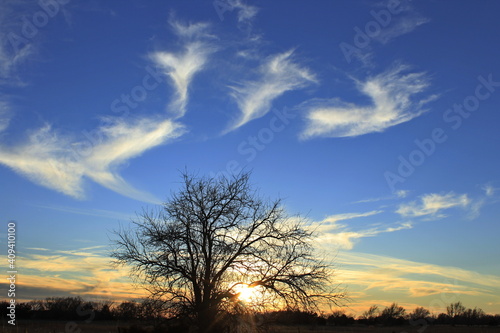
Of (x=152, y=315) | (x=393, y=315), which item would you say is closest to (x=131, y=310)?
(x=152, y=315)

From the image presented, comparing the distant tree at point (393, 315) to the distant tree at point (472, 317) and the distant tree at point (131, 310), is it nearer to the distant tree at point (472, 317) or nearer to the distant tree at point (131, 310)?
the distant tree at point (472, 317)

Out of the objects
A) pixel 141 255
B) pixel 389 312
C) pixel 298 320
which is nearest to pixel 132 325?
pixel 141 255

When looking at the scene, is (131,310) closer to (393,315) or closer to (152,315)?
(152,315)

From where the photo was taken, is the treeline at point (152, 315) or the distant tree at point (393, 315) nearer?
the treeline at point (152, 315)

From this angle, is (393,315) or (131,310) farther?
(393,315)

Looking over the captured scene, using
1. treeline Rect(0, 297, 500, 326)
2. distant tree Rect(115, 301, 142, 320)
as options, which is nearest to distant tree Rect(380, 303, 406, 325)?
treeline Rect(0, 297, 500, 326)

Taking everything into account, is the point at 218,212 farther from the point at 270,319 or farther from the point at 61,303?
the point at 61,303

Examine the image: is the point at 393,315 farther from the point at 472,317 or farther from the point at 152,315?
the point at 152,315

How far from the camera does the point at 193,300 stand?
62.2 feet

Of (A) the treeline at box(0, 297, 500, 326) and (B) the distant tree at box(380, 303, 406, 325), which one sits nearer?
(A) the treeline at box(0, 297, 500, 326)

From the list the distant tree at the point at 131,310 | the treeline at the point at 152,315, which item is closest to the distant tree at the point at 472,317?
the treeline at the point at 152,315

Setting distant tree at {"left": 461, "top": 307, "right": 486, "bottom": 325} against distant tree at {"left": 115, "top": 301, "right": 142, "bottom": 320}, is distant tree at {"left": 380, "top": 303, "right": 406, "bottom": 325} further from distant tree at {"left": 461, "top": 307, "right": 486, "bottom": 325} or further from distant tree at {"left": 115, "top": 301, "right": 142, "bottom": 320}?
distant tree at {"left": 115, "top": 301, "right": 142, "bottom": 320}

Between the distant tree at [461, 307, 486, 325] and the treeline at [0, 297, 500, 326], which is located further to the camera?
the distant tree at [461, 307, 486, 325]

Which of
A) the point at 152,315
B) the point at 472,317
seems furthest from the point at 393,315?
the point at 152,315
